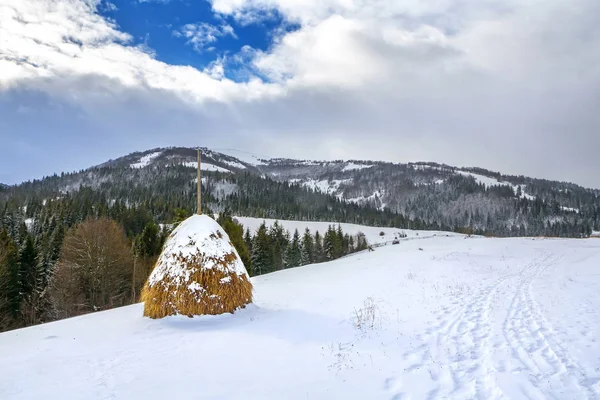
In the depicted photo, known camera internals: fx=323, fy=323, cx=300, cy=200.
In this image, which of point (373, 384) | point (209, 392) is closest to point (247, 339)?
point (209, 392)

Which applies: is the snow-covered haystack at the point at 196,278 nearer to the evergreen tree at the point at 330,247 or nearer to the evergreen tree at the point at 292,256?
the evergreen tree at the point at 292,256

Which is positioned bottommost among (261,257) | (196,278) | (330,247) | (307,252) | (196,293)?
(307,252)

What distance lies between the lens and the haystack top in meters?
10.5

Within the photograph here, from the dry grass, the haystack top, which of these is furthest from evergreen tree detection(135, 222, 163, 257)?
the dry grass

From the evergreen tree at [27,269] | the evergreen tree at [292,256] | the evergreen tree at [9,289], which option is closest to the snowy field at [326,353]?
the evergreen tree at [9,289]

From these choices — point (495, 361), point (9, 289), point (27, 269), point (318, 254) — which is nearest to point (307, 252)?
point (318, 254)

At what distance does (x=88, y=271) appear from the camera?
26.5m

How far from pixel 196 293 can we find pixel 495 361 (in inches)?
316

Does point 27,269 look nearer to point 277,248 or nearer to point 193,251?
point 193,251

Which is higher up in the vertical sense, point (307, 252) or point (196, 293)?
point (196, 293)

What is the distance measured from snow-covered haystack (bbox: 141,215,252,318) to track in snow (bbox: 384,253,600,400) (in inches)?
237

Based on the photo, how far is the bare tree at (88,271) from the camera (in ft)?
86.1

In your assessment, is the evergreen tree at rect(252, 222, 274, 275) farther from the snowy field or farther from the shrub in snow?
the shrub in snow

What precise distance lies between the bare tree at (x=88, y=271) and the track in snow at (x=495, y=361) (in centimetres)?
2680
